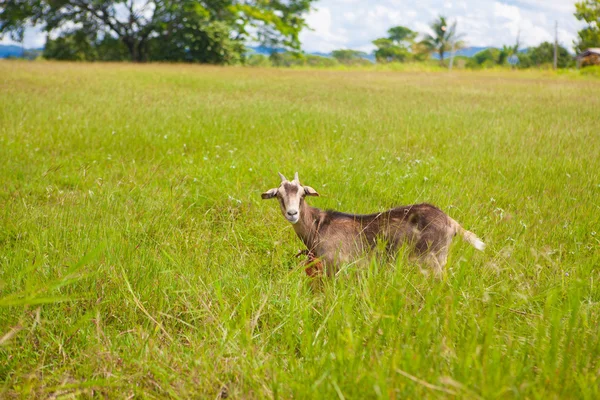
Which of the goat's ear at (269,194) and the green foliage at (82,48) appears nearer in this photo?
the goat's ear at (269,194)

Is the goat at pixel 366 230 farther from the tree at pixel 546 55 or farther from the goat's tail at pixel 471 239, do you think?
the tree at pixel 546 55

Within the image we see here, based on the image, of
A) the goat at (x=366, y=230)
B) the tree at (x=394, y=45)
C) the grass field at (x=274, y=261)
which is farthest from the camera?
the tree at (x=394, y=45)

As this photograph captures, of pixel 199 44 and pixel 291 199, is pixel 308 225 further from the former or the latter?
pixel 199 44

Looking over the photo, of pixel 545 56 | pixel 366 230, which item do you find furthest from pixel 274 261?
pixel 545 56

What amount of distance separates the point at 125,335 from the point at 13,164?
179 inches

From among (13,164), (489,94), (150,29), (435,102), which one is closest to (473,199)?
(13,164)

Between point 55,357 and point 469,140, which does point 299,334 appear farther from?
point 469,140

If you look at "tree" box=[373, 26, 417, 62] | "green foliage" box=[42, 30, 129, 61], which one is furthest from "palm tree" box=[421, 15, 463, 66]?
"green foliage" box=[42, 30, 129, 61]

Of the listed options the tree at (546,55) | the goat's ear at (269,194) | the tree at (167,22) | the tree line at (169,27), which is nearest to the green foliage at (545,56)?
the tree at (546,55)

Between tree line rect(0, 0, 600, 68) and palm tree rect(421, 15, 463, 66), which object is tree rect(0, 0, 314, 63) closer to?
tree line rect(0, 0, 600, 68)

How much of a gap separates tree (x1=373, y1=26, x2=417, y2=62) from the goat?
289 ft

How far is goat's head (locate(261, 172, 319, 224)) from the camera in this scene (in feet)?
11.1

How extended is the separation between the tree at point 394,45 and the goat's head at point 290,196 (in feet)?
290

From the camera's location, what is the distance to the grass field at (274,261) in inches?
73.7
